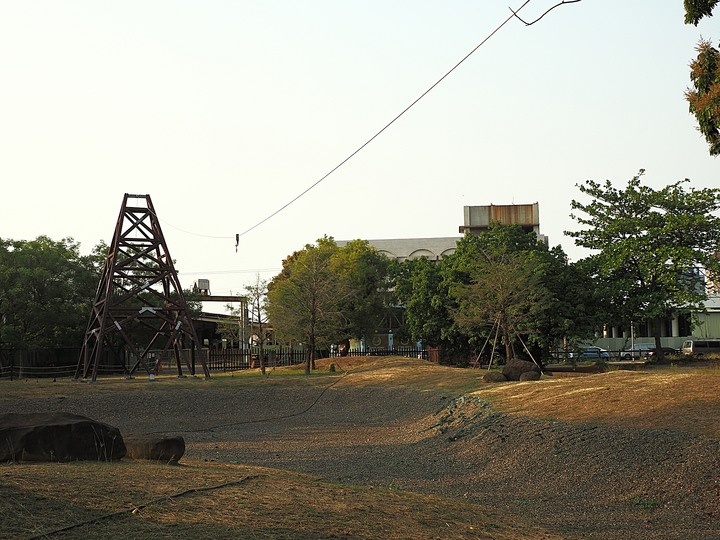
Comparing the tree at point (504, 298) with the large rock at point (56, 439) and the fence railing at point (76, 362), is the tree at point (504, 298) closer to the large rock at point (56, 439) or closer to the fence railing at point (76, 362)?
the fence railing at point (76, 362)

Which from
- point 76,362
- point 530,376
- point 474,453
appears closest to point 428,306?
point 530,376

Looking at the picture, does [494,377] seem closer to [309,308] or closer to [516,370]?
[516,370]

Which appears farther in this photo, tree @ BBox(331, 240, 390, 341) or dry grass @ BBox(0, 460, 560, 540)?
tree @ BBox(331, 240, 390, 341)

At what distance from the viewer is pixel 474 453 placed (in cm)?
1773

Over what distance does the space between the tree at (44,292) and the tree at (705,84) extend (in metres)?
36.0

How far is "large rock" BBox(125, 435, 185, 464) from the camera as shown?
1312 centimetres

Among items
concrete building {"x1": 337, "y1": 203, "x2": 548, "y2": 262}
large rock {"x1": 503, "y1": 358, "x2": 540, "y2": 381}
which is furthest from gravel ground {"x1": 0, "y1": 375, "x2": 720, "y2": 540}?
concrete building {"x1": 337, "y1": 203, "x2": 548, "y2": 262}

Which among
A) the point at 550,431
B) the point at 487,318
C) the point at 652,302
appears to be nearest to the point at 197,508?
the point at 550,431

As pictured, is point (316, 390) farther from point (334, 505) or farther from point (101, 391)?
point (334, 505)

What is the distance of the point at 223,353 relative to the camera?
1976 inches

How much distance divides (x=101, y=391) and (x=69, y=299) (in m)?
17.6

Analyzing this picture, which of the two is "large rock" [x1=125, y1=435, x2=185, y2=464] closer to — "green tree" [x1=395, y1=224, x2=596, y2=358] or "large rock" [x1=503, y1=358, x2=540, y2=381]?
"large rock" [x1=503, y1=358, x2=540, y2=381]

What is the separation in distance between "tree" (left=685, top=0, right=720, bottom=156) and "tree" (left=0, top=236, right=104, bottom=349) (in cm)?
3599

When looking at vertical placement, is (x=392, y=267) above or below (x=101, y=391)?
above
